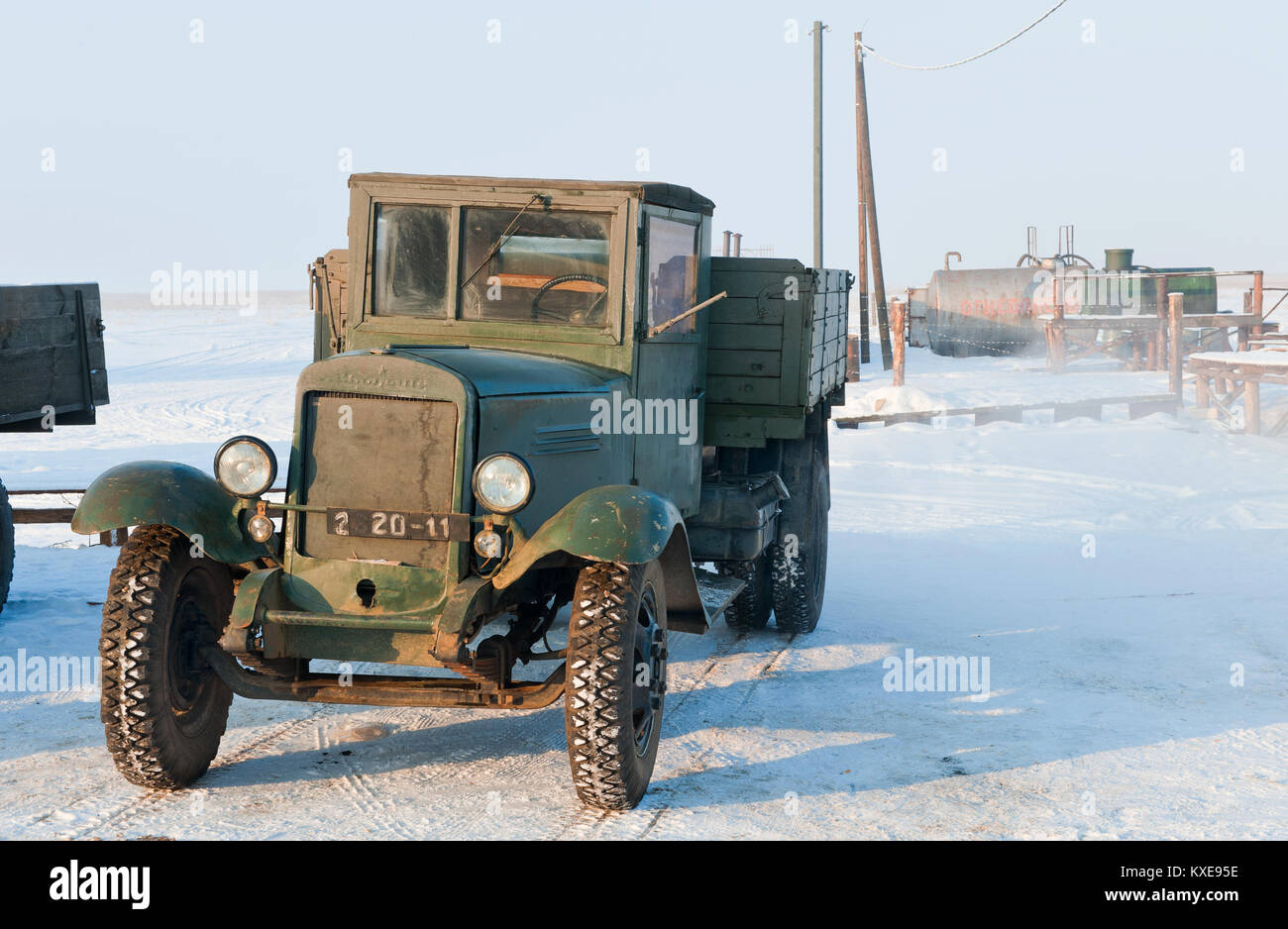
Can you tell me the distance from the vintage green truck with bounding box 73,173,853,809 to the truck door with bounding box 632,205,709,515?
0.11 ft

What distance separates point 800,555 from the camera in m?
7.83

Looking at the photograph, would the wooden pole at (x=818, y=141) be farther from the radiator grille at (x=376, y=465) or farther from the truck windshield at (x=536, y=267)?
the radiator grille at (x=376, y=465)

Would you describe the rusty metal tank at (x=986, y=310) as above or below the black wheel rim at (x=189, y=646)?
above

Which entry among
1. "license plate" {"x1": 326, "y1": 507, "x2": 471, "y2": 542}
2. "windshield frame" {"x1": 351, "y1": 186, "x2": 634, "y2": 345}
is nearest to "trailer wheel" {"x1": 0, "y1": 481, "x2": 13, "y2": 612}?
"windshield frame" {"x1": 351, "y1": 186, "x2": 634, "y2": 345}

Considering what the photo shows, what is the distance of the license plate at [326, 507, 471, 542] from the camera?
15.9 feet

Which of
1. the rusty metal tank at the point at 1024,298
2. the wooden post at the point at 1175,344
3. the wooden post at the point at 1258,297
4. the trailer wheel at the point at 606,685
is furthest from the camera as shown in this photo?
the rusty metal tank at the point at 1024,298

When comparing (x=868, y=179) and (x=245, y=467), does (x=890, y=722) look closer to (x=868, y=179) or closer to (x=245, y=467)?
(x=245, y=467)

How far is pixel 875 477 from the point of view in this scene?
47.4ft

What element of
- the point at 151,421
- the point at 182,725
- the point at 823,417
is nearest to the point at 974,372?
the point at 151,421

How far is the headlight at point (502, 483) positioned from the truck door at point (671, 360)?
1.25 metres

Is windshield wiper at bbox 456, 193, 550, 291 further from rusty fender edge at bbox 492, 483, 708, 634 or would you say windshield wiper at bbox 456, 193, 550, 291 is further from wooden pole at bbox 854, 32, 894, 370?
wooden pole at bbox 854, 32, 894, 370

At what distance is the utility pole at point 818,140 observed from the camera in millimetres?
22781

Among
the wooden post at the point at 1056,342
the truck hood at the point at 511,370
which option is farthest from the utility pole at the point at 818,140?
the truck hood at the point at 511,370
